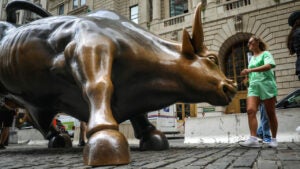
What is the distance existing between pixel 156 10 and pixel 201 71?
19.5 m

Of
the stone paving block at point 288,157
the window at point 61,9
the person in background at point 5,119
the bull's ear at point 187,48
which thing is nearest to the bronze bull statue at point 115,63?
the bull's ear at point 187,48

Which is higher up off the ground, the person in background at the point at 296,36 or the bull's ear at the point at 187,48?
the person in background at the point at 296,36

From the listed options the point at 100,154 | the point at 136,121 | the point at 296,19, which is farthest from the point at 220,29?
the point at 100,154

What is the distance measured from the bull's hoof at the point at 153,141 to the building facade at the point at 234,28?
11.4 m

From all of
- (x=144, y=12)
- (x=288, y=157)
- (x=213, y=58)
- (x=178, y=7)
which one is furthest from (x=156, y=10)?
(x=288, y=157)

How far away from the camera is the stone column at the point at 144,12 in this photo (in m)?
22.0

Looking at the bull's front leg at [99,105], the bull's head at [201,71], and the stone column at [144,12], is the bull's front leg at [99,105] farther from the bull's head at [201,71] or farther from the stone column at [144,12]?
the stone column at [144,12]

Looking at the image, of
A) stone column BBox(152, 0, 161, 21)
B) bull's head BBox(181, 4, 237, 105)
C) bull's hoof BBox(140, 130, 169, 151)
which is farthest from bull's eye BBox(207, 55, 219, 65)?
stone column BBox(152, 0, 161, 21)

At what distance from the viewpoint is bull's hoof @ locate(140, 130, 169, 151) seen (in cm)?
339

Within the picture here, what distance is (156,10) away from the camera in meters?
21.4

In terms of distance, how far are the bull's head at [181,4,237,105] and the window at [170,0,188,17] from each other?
62.1ft

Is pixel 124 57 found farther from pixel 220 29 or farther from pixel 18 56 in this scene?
pixel 220 29

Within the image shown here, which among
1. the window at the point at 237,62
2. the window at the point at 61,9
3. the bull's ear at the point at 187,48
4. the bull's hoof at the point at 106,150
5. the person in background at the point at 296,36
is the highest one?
the window at the point at 61,9

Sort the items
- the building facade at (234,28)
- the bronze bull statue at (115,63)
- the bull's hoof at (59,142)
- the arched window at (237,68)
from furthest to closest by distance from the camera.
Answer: the arched window at (237,68) < the building facade at (234,28) < the bull's hoof at (59,142) < the bronze bull statue at (115,63)
